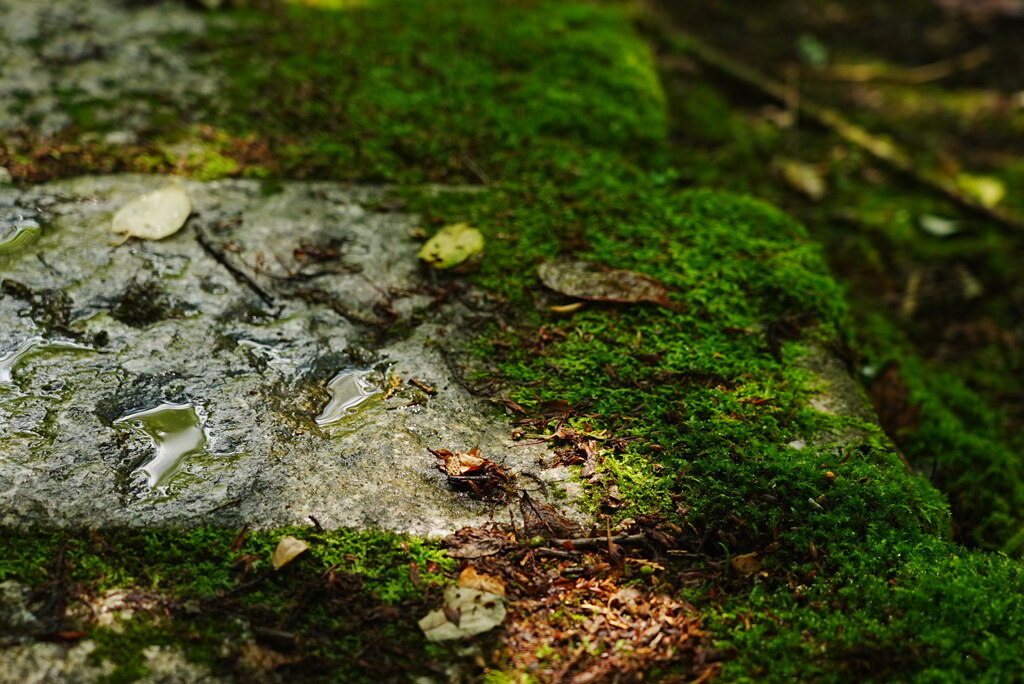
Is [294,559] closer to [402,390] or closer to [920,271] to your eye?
[402,390]

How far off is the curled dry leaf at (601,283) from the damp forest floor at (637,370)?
4 cm

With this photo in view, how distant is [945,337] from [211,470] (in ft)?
13.2

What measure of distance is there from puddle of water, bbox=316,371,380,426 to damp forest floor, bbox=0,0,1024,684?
273 millimetres

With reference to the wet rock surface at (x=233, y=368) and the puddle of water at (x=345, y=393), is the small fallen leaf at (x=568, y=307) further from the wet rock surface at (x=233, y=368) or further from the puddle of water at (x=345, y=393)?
the puddle of water at (x=345, y=393)

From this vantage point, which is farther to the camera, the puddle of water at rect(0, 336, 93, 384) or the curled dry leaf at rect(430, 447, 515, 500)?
the puddle of water at rect(0, 336, 93, 384)

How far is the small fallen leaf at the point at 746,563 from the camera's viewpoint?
2.07 metres

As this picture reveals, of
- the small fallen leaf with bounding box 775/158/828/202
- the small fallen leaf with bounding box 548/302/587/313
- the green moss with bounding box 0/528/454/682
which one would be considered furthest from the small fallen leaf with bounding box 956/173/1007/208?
the green moss with bounding box 0/528/454/682

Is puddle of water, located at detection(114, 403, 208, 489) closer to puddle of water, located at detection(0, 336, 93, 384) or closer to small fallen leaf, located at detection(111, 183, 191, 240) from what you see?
puddle of water, located at detection(0, 336, 93, 384)

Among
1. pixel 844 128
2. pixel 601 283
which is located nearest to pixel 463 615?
pixel 601 283

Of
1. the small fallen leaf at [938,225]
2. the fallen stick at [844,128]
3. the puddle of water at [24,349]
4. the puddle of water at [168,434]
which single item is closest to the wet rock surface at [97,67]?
the puddle of water at [24,349]

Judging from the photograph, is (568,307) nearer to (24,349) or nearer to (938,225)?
Result: (24,349)

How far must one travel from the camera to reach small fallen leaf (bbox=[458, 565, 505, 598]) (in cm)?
195

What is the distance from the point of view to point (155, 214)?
3053 mm

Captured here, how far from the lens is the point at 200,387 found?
247 cm
